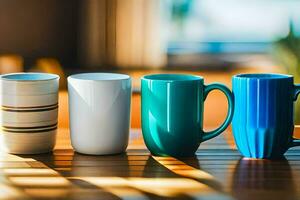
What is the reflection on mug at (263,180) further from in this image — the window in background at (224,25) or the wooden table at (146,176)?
the window in background at (224,25)

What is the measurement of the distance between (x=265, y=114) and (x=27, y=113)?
403mm

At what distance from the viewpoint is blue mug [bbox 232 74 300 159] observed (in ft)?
3.60

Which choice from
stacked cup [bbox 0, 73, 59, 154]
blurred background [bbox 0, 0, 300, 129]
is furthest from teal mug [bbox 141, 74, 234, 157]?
blurred background [bbox 0, 0, 300, 129]

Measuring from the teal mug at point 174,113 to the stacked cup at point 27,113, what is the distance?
0.54 ft

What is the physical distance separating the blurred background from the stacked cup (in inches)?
94.5

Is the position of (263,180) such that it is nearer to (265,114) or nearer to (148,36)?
(265,114)

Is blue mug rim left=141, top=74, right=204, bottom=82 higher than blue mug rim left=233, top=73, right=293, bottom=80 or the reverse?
the reverse

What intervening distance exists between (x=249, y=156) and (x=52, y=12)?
2.67m

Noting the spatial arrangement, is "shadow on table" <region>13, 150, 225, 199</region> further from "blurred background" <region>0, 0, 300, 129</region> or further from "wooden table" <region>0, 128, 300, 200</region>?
"blurred background" <region>0, 0, 300, 129</region>

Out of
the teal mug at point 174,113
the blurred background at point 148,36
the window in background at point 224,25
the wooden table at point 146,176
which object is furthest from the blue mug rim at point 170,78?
the window in background at point 224,25

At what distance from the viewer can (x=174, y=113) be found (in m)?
1.11

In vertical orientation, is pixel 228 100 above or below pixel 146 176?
above

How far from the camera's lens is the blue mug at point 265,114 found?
110 centimetres

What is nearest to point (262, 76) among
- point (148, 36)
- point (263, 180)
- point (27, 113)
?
point (263, 180)
